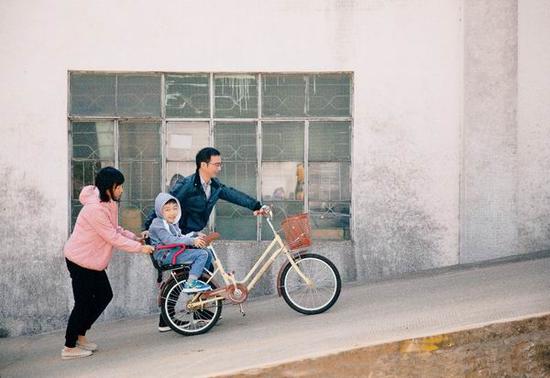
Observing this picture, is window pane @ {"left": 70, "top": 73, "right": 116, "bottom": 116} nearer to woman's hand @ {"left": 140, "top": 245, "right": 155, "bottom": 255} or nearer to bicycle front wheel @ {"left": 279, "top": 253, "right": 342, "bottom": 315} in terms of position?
woman's hand @ {"left": 140, "top": 245, "right": 155, "bottom": 255}

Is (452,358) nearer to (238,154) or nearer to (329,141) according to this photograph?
(329,141)

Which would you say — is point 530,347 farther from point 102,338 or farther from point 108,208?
point 102,338

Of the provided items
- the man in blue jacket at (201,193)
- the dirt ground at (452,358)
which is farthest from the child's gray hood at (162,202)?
the dirt ground at (452,358)

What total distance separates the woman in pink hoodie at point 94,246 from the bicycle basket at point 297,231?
1.25 meters

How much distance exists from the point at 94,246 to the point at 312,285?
2.02m

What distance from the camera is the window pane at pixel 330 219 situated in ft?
32.9

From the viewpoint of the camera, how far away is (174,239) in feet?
24.0

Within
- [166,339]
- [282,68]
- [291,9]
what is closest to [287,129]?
[282,68]

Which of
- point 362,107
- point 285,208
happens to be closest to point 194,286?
point 285,208

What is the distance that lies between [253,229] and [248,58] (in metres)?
2.05

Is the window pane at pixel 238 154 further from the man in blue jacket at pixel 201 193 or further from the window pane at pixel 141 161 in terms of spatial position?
the man in blue jacket at pixel 201 193

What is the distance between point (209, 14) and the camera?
9875 mm

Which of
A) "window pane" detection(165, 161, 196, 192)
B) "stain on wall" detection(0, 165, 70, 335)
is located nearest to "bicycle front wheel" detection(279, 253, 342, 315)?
"window pane" detection(165, 161, 196, 192)

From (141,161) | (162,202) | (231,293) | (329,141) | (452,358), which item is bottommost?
(452,358)
